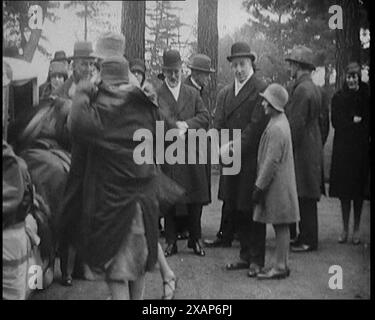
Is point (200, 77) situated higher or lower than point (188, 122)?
higher

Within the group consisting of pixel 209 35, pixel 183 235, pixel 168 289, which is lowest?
pixel 168 289

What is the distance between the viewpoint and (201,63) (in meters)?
4.89

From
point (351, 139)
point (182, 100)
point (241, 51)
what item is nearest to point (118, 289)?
point (182, 100)

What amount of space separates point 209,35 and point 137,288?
5.91 ft

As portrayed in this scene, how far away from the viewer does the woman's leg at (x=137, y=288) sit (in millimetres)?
4566

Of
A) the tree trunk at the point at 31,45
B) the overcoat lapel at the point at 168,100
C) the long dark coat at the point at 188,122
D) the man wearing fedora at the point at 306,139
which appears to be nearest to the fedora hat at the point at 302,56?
the man wearing fedora at the point at 306,139

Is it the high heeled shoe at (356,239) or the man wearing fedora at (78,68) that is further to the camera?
the high heeled shoe at (356,239)

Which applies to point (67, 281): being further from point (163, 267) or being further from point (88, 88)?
point (88, 88)

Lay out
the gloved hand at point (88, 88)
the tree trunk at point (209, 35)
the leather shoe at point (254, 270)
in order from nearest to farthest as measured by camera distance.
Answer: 1. the gloved hand at point (88, 88)
2. the leather shoe at point (254, 270)
3. the tree trunk at point (209, 35)

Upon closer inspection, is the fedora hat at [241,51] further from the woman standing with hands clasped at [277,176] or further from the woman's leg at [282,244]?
the woman's leg at [282,244]

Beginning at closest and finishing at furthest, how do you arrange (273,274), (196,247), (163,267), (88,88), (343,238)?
1. (88,88)
2. (163,267)
3. (273,274)
4. (196,247)
5. (343,238)

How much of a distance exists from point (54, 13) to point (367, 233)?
267 centimetres

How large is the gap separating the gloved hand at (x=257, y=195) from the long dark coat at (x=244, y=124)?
0.28 ft
